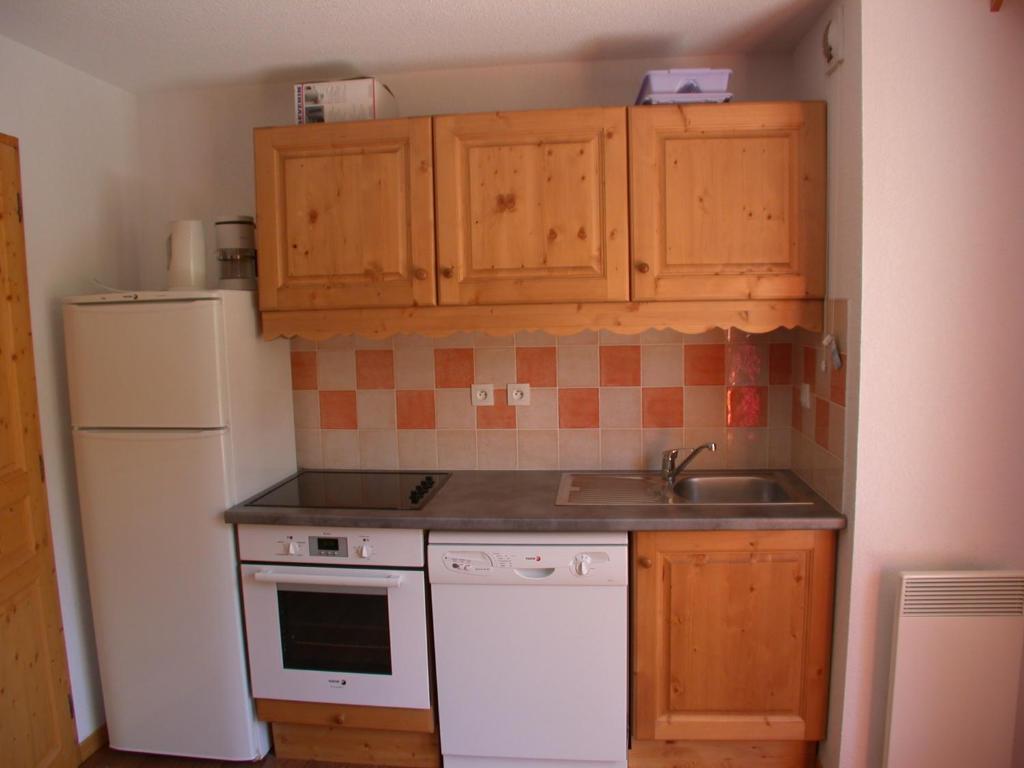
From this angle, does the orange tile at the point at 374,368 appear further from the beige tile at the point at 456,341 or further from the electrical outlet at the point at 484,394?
the electrical outlet at the point at 484,394

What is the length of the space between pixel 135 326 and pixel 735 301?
187 cm

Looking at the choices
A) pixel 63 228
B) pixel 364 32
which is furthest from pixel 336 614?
pixel 364 32

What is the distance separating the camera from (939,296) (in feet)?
5.44

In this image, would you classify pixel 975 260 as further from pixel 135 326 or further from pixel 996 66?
pixel 135 326

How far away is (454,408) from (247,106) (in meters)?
1.41

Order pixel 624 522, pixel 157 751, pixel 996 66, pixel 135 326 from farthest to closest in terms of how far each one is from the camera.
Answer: pixel 157 751 → pixel 135 326 → pixel 624 522 → pixel 996 66

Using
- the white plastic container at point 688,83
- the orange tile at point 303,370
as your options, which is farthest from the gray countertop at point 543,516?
the white plastic container at point 688,83

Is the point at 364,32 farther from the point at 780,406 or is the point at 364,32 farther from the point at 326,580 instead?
the point at 780,406

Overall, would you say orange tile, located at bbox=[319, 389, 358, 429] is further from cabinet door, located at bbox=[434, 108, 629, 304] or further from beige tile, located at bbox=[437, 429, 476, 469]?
cabinet door, located at bbox=[434, 108, 629, 304]

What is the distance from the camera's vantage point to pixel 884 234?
1.66m

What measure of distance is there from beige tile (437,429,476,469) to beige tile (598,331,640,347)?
609 mm

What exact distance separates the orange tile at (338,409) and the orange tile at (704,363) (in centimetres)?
130

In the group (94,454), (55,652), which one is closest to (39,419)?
(94,454)

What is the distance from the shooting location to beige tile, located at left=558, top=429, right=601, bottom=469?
2.37 meters
